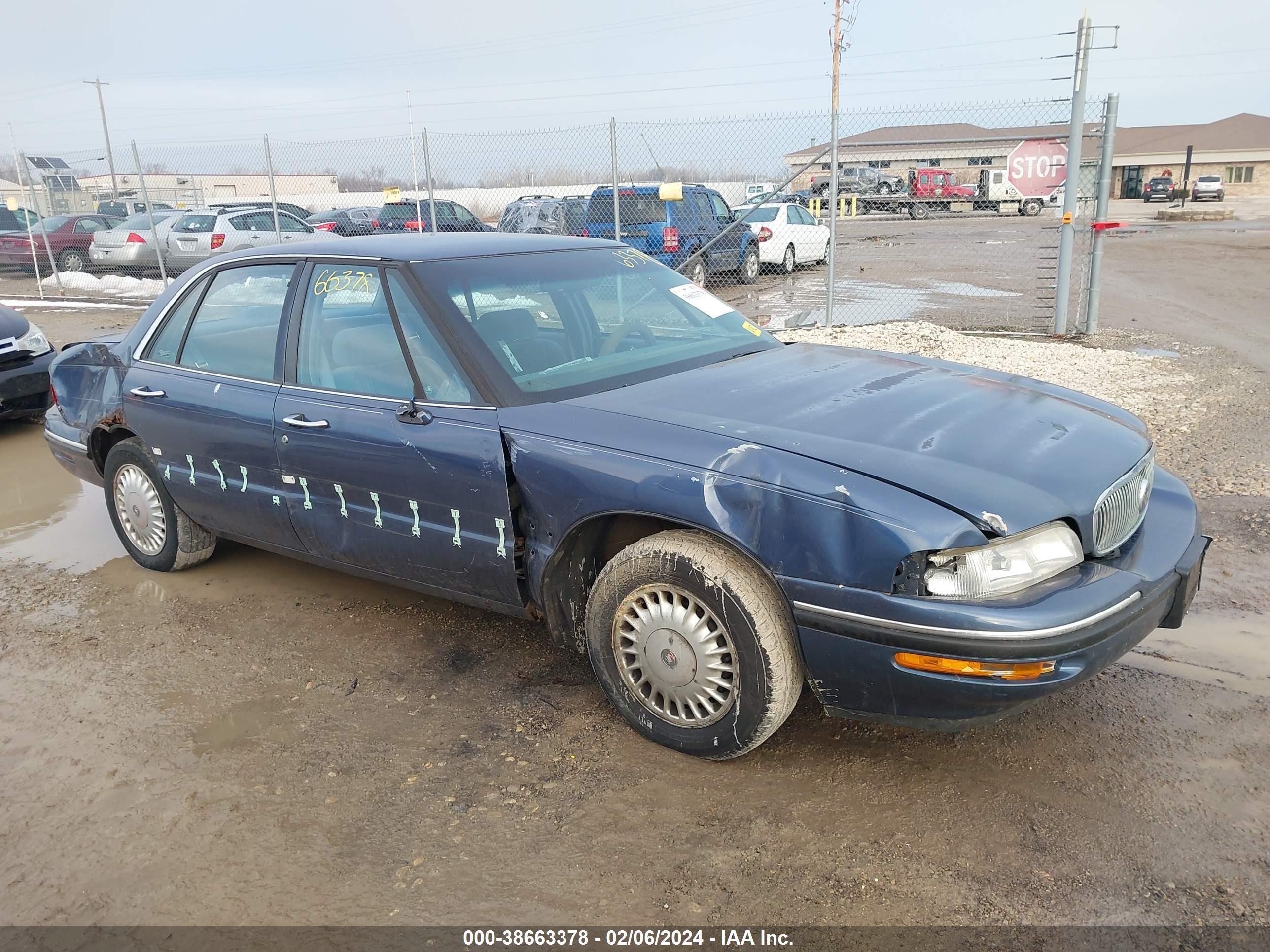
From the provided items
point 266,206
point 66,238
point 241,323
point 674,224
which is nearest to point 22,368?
point 241,323

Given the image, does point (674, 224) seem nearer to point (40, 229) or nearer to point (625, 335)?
point (625, 335)

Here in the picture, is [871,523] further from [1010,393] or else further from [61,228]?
[61,228]

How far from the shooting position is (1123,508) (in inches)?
118

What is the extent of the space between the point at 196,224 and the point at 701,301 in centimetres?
1666

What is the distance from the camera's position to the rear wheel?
18391 mm

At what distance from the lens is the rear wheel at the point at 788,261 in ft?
60.3

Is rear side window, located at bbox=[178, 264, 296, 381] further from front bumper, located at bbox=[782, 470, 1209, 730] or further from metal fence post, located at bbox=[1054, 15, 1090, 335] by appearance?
metal fence post, located at bbox=[1054, 15, 1090, 335]

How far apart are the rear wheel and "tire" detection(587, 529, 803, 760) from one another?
1604cm

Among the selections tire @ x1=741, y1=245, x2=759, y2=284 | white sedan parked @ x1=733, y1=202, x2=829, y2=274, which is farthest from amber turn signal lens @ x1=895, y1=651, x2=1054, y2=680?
white sedan parked @ x1=733, y1=202, x2=829, y2=274

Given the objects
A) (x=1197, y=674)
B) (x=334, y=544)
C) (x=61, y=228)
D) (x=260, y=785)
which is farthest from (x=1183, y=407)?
(x=61, y=228)

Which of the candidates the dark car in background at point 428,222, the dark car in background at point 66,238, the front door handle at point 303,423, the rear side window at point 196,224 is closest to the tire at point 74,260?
the dark car in background at point 66,238

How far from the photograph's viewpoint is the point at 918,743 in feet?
10.5

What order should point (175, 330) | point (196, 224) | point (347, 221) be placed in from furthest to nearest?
point (347, 221) → point (196, 224) → point (175, 330)

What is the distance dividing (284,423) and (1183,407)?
21.0 feet
